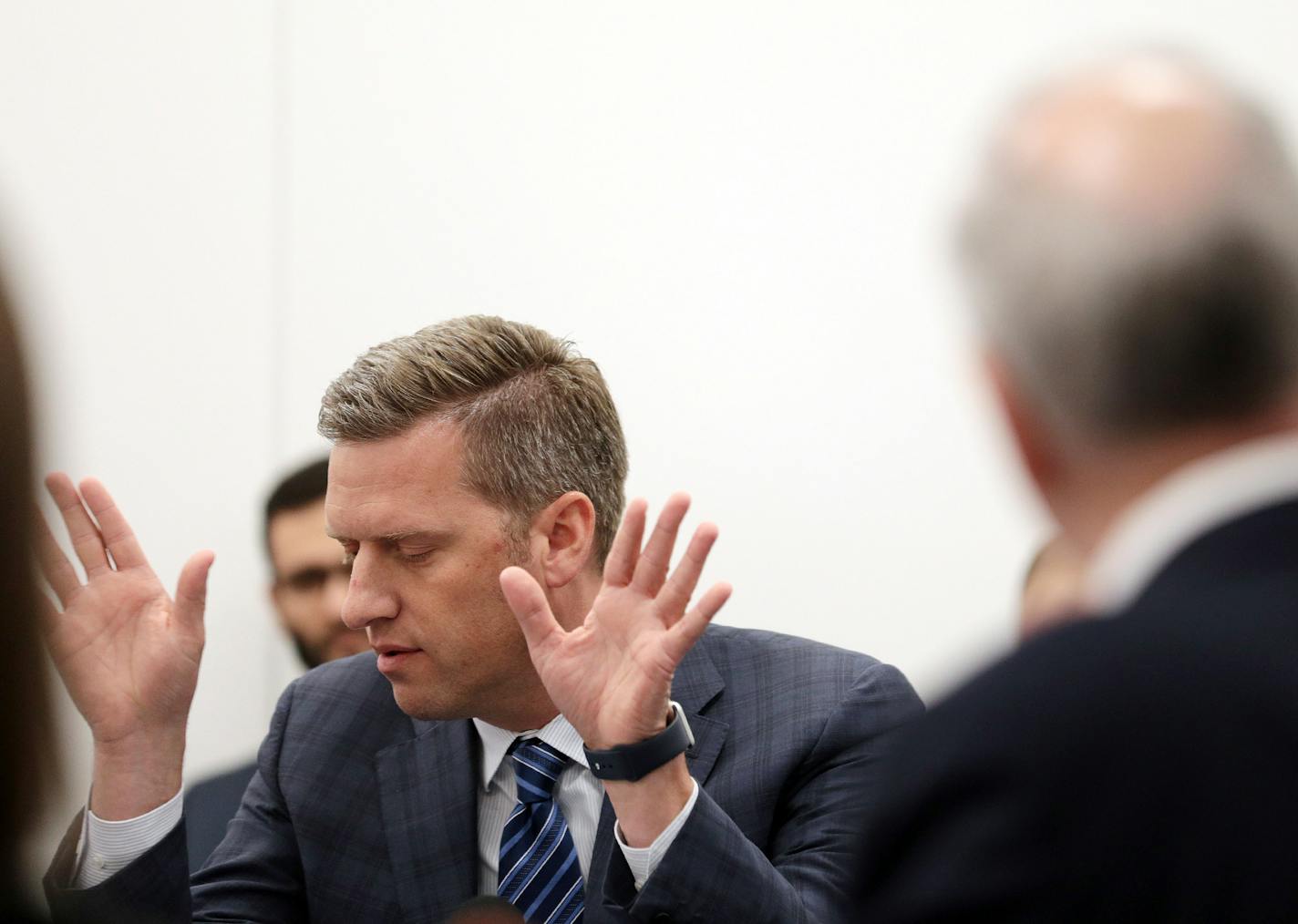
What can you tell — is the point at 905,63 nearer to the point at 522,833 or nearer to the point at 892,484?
the point at 892,484

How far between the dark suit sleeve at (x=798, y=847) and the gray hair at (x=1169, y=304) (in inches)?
27.0

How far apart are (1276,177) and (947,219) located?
182 mm

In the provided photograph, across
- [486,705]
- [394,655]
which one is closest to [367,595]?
[394,655]

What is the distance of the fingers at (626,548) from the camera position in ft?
5.00

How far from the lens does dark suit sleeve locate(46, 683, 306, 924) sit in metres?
1.61

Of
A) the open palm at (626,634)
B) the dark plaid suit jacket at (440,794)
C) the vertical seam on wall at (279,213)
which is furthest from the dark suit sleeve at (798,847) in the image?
the vertical seam on wall at (279,213)

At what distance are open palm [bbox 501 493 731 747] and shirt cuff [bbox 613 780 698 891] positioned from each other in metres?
0.09

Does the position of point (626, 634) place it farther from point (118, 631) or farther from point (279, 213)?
point (279, 213)

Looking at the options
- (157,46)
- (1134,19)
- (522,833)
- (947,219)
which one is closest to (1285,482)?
(947,219)

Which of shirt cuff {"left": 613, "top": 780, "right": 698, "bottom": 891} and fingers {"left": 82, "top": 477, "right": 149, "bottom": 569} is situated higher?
fingers {"left": 82, "top": 477, "right": 149, "bottom": 569}

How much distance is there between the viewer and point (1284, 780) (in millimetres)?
670

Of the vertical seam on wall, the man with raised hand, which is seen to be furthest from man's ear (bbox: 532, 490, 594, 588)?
the vertical seam on wall

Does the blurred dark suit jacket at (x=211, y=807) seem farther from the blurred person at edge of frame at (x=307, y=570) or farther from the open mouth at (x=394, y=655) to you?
the open mouth at (x=394, y=655)

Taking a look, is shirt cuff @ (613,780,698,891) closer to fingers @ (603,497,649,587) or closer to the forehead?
fingers @ (603,497,649,587)
